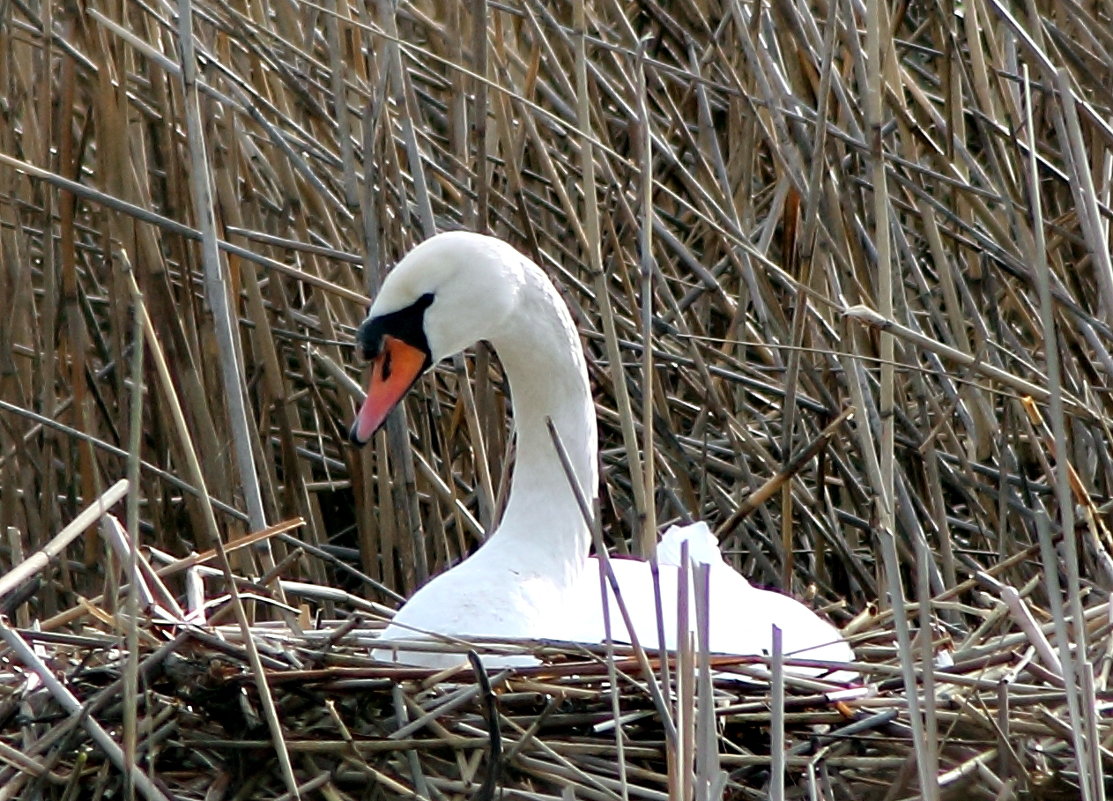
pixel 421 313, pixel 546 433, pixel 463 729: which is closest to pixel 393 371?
pixel 421 313

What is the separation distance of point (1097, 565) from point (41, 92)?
6.19ft

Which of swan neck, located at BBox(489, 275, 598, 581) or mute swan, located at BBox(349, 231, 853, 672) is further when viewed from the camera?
swan neck, located at BBox(489, 275, 598, 581)

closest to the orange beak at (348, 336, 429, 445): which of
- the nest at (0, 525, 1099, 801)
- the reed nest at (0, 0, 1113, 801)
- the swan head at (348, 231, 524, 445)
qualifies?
the swan head at (348, 231, 524, 445)

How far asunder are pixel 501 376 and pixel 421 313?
0.88 m

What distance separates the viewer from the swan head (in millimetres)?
2508

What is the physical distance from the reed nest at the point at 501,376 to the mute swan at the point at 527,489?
0.13m

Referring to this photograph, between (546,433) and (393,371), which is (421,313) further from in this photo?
(546,433)

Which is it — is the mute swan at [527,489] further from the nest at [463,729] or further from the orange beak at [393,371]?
the nest at [463,729]

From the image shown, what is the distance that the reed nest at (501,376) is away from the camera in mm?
2020

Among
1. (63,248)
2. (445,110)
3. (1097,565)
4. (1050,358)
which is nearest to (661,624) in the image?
(1050,358)

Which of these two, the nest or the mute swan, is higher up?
the mute swan

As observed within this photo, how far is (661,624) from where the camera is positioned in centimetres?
163

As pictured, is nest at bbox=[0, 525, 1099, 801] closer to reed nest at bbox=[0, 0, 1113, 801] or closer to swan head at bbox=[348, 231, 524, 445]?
reed nest at bbox=[0, 0, 1113, 801]

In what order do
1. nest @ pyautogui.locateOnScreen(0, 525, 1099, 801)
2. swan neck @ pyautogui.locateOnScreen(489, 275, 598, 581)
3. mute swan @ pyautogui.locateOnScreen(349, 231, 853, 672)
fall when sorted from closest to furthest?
nest @ pyautogui.locateOnScreen(0, 525, 1099, 801) → mute swan @ pyautogui.locateOnScreen(349, 231, 853, 672) → swan neck @ pyautogui.locateOnScreen(489, 275, 598, 581)
